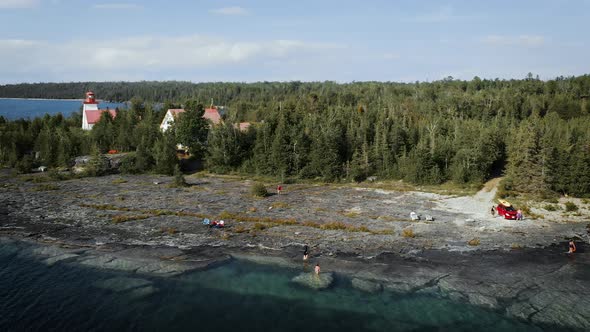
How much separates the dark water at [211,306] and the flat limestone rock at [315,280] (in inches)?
26.6

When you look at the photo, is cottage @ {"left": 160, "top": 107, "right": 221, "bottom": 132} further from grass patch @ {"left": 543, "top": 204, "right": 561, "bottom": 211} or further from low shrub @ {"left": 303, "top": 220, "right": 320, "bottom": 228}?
grass patch @ {"left": 543, "top": 204, "right": 561, "bottom": 211}

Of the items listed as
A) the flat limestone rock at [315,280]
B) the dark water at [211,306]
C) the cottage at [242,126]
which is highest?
the cottage at [242,126]

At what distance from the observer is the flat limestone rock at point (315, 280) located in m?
31.7

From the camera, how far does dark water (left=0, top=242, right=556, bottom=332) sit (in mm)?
26172

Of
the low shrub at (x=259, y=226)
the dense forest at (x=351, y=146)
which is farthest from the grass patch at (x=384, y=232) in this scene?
the dense forest at (x=351, y=146)

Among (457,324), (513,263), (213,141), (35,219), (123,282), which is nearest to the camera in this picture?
(457,324)

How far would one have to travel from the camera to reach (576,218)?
4878cm

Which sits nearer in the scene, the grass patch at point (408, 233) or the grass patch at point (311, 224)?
the grass patch at point (408, 233)

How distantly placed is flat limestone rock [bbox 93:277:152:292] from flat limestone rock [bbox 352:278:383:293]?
15.4 m

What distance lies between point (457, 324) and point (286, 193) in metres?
38.2

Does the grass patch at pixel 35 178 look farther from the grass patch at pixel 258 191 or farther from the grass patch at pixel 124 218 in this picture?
the grass patch at pixel 258 191

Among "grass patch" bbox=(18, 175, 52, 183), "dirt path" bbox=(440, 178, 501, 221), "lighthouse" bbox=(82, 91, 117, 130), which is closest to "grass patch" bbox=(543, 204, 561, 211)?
"dirt path" bbox=(440, 178, 501, 221)

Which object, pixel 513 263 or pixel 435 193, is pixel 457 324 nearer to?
pixel 513 263

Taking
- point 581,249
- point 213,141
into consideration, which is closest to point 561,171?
point 581,249
